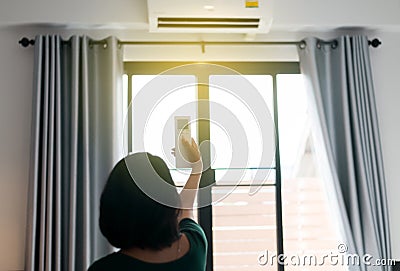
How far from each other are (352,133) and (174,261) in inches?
65.9

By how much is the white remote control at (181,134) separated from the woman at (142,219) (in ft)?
0.43

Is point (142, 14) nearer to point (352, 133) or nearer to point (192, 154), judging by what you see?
point (352, 133)

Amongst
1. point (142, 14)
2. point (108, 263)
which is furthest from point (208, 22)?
point (108, 263)

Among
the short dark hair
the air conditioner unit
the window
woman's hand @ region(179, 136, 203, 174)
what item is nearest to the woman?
the short dark hair

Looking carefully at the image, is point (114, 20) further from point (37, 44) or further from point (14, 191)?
point (14, 191)

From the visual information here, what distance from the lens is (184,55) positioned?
2.70 m

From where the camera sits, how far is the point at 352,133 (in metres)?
2.60

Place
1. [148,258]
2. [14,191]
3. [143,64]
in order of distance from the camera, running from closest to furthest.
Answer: [148,258], [14,191], [143,64]

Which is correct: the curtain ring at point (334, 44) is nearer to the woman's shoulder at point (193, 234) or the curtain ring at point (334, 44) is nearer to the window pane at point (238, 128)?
the window pane at point (238, 128)

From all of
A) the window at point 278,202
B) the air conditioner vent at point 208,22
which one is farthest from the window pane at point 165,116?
the air conditioner vent at point 208,22

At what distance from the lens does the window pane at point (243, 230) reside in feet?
8.63

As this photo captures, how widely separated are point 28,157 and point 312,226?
1567mm

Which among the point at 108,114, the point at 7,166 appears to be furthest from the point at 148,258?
the point at 7,166

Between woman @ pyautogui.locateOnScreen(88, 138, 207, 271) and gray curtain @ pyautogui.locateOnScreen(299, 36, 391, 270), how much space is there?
4.97 feet
